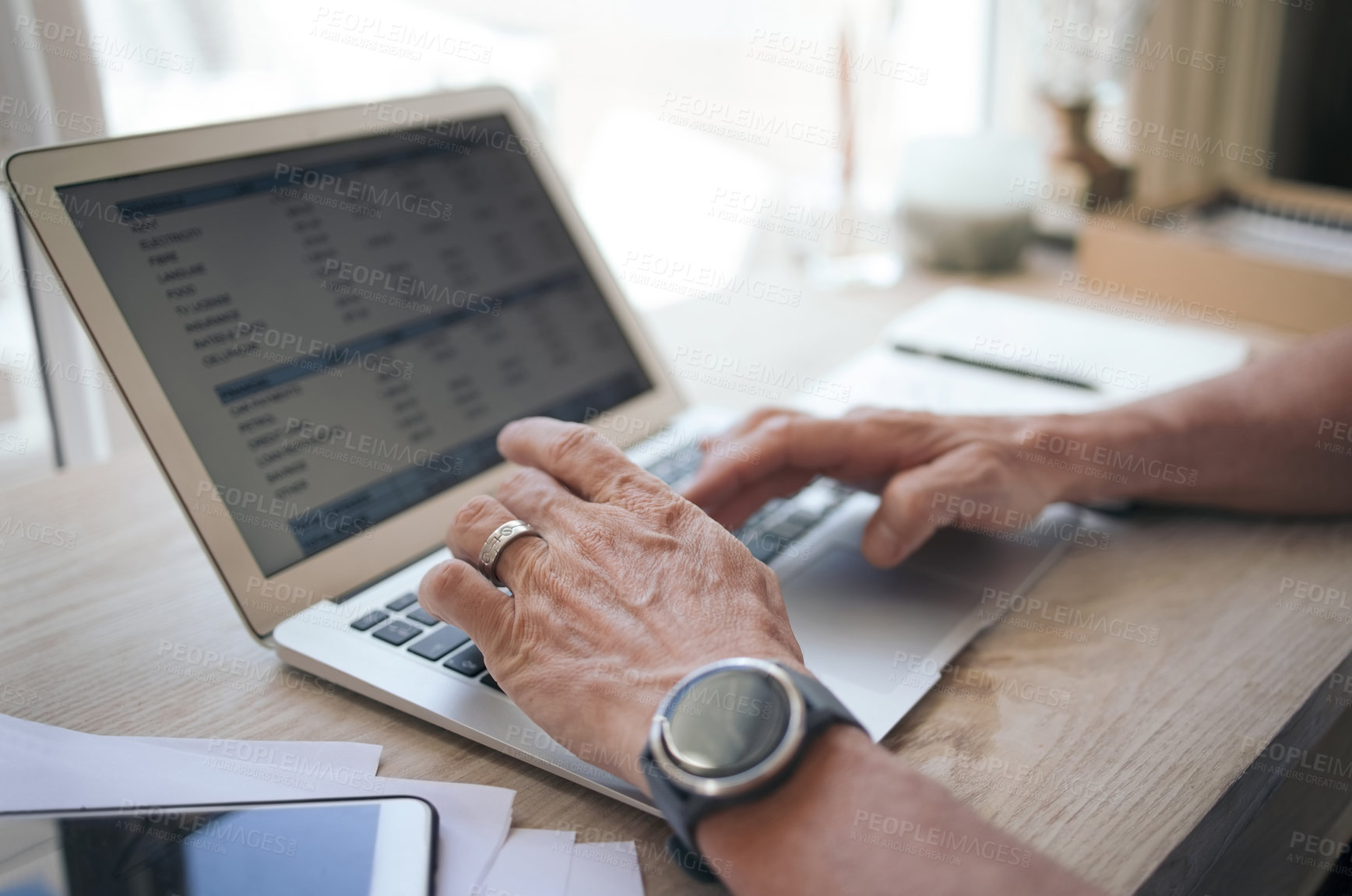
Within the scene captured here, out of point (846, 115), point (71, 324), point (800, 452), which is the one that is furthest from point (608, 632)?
point (846, 115)

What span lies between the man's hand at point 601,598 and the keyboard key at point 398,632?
0.05m

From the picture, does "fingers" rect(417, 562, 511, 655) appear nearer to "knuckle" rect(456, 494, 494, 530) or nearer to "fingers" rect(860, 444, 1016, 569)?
"knuckle" rect(456, 494, 494, 530)

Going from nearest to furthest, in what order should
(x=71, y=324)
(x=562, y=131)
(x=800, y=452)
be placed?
(x=800, y=452) → (x=71, y=324) → (x=562, y=131)

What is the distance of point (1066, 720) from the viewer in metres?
0.62

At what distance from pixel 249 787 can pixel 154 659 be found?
0.60 ft

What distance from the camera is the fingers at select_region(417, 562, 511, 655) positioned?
58 cm

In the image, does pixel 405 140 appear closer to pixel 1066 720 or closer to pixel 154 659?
pixel 154 659

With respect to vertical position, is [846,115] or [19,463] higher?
[846,115]

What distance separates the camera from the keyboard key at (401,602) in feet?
2.23

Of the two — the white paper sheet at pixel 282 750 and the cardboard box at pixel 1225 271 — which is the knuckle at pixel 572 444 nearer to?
the white paper sheet at pixel 282 750

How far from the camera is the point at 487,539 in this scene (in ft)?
2.08

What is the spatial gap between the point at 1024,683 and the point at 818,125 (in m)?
1.52

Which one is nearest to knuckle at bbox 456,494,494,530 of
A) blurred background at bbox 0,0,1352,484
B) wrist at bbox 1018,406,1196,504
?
wrist at bbox 1018,406,1196,504

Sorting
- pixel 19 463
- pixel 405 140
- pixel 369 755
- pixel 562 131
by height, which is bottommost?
pixel 19 463
